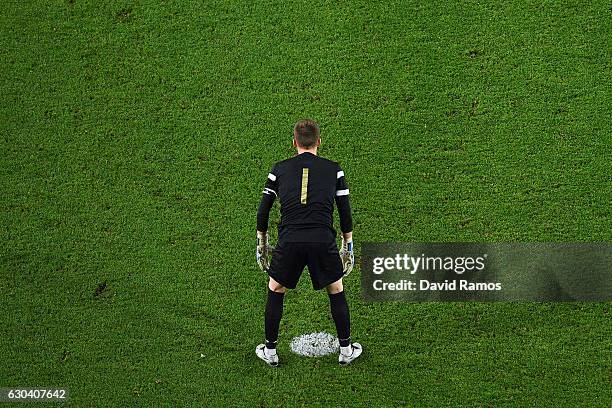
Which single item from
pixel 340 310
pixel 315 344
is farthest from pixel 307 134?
pixel 315 344

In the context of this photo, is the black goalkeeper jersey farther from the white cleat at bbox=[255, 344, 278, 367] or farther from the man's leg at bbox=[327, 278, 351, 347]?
the white cleat at bbox=[255, 344, 278, 367]

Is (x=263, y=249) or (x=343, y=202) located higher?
(x=343, y=202)

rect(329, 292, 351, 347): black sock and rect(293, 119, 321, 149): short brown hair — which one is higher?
rect(293, 119, 321, 149): short brown hair

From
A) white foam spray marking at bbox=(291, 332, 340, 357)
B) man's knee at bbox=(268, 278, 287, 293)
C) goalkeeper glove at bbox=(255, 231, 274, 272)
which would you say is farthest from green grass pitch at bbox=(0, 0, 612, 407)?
goalkeeper glove at bbox=(255, 231, 274, 272)

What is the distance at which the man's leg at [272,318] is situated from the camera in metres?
5.31

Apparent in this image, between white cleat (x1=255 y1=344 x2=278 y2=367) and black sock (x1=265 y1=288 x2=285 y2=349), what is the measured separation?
14cm

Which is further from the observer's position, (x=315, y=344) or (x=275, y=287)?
(x=315, y=344)

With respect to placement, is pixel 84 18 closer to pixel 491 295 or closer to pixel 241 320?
pixel 241 320

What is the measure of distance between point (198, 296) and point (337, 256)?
139cm

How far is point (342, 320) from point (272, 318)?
464 mm

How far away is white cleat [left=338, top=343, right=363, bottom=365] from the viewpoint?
18.3 feet

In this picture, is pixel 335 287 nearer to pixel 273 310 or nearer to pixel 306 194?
pixel 273 310

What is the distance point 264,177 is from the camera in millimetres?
6355

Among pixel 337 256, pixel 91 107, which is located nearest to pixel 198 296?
pixel 337 256
